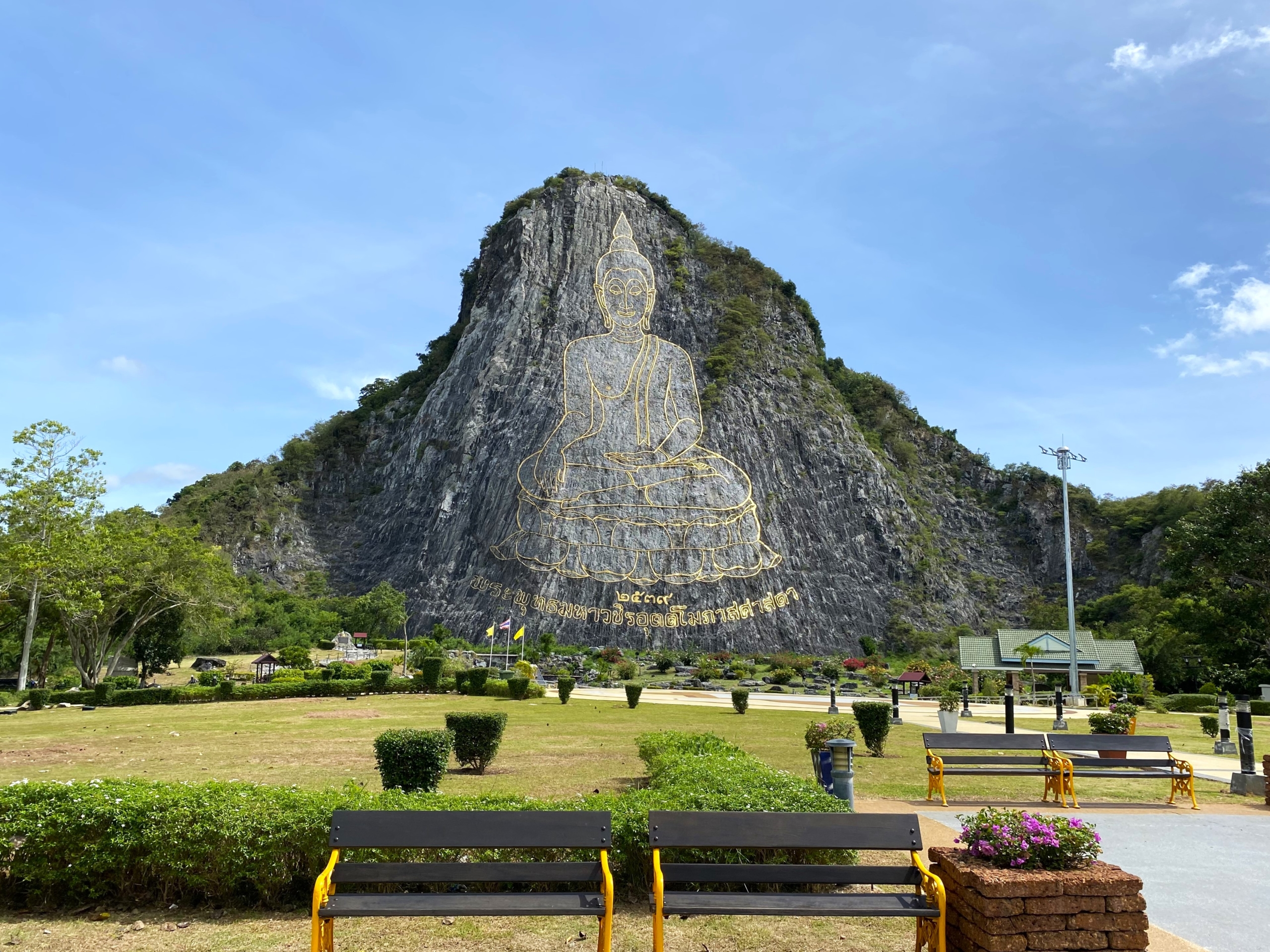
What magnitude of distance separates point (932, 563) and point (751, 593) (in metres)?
14.4

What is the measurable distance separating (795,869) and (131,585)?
1351 inches

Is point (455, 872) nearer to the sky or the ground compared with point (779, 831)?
nearer to the ground

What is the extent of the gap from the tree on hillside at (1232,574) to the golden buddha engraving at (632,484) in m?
24.0

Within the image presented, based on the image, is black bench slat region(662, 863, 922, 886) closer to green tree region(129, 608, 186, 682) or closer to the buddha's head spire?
green tree region(129, 608, 186, 682)

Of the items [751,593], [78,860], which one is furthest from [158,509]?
[78,860]

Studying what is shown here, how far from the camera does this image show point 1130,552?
63125 mm

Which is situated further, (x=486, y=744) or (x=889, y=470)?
(x=889, y=470)

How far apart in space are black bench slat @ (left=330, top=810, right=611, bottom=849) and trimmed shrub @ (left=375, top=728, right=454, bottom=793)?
5.07m

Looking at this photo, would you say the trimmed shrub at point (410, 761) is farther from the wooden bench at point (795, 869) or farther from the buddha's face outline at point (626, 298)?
the buddha's face outline at point (626, 298)

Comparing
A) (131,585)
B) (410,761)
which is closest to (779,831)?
(410,761)

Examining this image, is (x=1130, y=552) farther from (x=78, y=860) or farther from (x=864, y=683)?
(x=78, y=860)

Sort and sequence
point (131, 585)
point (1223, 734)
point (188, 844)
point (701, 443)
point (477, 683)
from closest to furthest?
point (188, 844), point (1223, 734), point (477, 683), point (131, 585), point (701, 443)

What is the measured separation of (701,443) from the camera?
5850 centimetres

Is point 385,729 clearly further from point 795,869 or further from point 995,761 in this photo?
point 795,869
